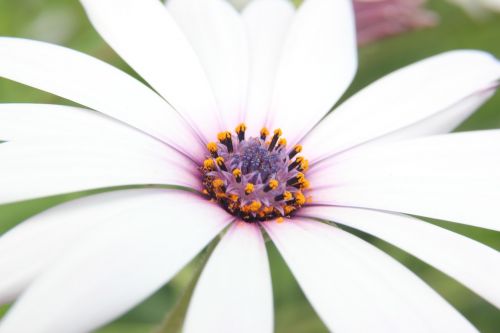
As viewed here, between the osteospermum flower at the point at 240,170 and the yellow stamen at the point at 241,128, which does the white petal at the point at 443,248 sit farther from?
the yellow stamen at the point at 241,128

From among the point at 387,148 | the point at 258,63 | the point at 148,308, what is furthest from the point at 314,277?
the point at 148,308

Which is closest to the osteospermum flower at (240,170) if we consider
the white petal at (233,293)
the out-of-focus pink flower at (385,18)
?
the white petal at (233,293)

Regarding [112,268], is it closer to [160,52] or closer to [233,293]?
[233,293]

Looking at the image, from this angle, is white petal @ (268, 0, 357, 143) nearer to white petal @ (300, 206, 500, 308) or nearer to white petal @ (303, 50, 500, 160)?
white petal @ (303, 50, 500, 160)

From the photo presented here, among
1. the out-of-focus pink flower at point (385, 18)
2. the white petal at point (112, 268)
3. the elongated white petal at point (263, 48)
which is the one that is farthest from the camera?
the out-of-focus pink flower at point (385, 18)

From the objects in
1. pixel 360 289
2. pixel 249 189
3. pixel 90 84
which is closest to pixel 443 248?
pixel 360 289
